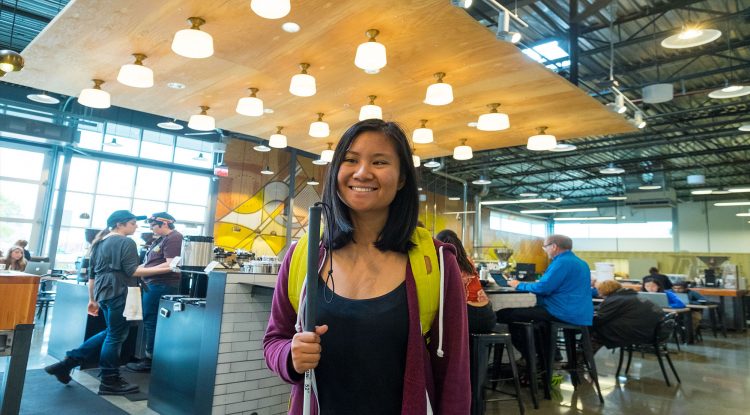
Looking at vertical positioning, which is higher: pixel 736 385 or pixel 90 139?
pixel 90 139

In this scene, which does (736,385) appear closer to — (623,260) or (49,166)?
(49,166)

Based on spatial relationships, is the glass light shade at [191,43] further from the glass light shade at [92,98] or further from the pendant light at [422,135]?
the pendant light at [422,135]

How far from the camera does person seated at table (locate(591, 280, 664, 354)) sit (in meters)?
4.87

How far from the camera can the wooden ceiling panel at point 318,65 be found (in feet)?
10.5

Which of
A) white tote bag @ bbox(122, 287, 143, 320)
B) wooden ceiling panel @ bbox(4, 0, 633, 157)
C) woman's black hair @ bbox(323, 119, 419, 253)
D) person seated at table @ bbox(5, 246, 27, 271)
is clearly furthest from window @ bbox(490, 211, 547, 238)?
woman's black hair @ bbox(323, 119, 419, 253)

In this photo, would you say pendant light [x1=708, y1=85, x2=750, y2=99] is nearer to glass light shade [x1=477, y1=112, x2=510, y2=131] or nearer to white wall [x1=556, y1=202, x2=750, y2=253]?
glass light shade [x1=477, y1=112, x2=510, y2=131]

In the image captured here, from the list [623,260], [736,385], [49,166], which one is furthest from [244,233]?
[623,260]

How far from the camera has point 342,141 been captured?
119 centimetres

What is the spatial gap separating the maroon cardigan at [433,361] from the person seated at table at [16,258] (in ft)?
27.5

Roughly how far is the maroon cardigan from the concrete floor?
3018mm

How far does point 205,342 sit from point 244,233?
9.81m

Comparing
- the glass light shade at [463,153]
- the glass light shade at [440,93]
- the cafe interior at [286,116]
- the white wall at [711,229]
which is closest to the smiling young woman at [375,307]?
the cafe interior at [286,116]

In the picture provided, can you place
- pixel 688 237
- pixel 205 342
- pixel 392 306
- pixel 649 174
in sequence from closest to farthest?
pixel 392 306, pixel 205 342, pixel 649 174, pixel 688 237

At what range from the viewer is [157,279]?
4652mm
